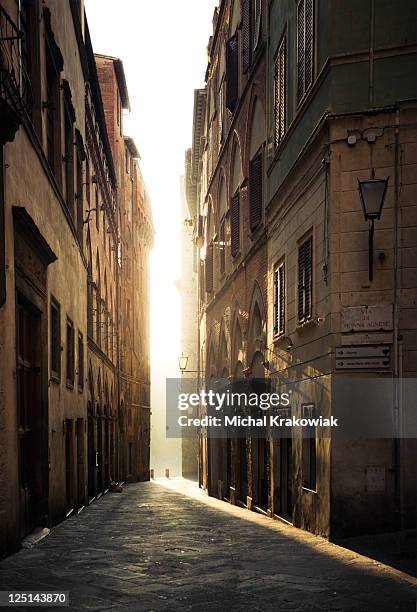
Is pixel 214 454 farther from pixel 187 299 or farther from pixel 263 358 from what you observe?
pixel 187 299

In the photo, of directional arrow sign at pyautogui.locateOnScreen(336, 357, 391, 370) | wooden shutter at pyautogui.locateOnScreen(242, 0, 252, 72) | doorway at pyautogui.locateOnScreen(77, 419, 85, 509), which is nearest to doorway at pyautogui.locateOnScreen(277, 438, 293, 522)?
directional arrow sign at pyautogui.locateOnScreen(336, 357, 391, 370)

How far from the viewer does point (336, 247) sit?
1070cm

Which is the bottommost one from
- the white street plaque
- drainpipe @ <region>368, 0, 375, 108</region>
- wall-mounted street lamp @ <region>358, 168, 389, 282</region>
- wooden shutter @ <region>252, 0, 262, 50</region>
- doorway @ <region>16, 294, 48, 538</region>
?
doorway @ <region>16, 294, 48, 538</region>

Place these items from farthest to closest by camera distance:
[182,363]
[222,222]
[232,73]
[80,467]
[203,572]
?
[182,363]
[222,222]
[232,73]
[80,467]
[203,572]

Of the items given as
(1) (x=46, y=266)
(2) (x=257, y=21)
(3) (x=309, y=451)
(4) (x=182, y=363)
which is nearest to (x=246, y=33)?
(2) (x=257, y=21)

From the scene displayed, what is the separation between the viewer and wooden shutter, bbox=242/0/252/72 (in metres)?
18.8

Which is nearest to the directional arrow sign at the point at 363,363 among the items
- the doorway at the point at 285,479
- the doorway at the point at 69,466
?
the doorway at the point at 285,479

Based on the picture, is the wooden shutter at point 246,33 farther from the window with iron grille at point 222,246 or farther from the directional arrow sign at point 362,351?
the directional arrow sign at point 362,351

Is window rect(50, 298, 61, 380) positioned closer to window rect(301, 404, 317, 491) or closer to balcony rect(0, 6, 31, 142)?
window rect(301, 404, 317, 491)

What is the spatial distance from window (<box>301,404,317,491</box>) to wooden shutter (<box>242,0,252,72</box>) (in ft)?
31.1

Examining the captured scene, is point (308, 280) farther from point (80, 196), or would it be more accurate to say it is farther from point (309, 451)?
point (80, 196)

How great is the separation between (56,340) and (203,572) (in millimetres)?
6358

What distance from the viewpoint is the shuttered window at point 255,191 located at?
17281 millimetres

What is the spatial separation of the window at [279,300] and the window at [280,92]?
2.42 metres
